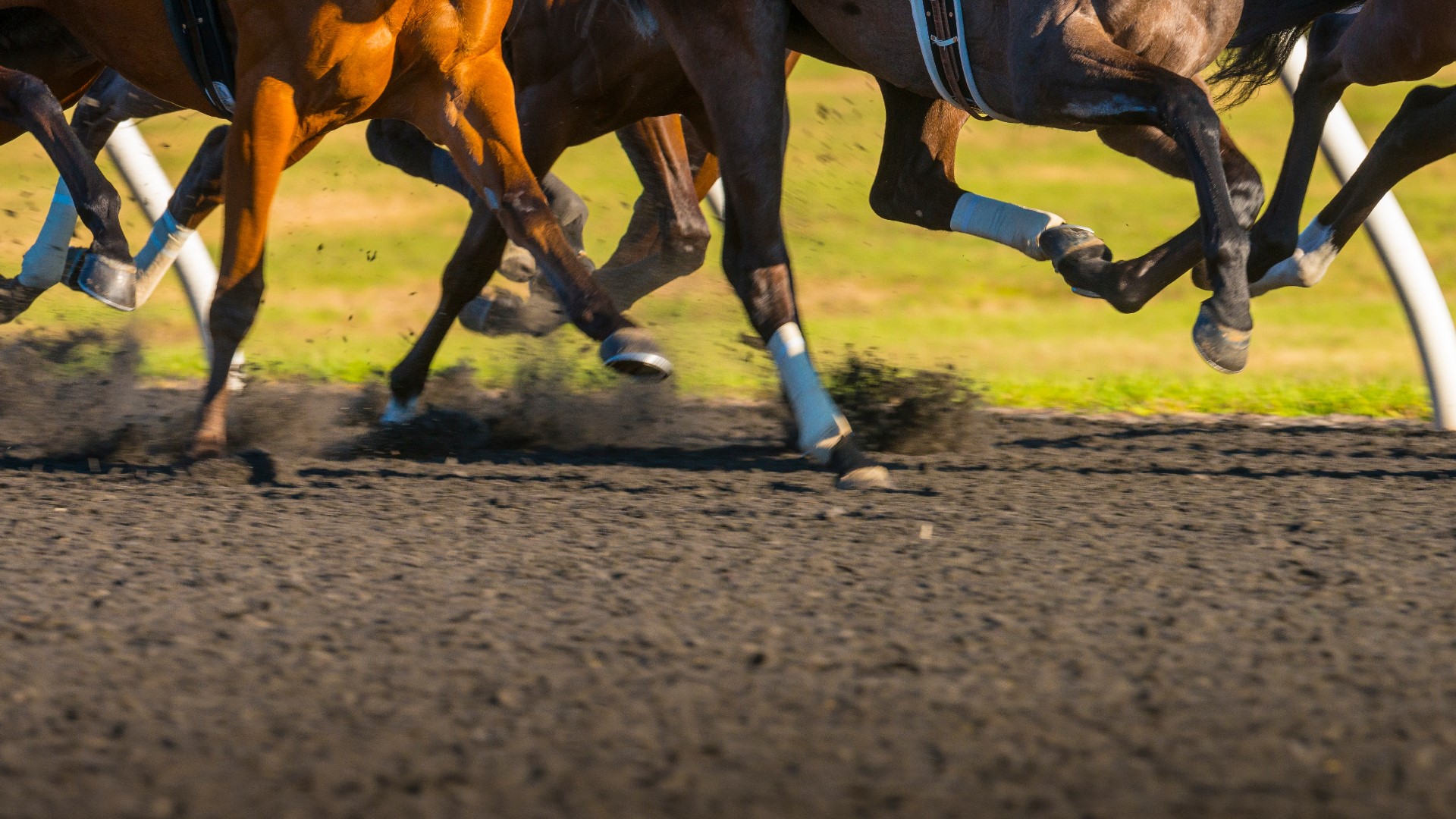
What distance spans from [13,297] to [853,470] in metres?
2.86

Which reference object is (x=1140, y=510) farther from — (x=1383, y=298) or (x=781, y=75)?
(x=1383, y=298)

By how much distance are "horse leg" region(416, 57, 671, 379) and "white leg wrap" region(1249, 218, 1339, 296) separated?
227cm

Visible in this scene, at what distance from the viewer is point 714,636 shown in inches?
123

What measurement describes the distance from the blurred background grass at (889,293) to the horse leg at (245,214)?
1.16 metres

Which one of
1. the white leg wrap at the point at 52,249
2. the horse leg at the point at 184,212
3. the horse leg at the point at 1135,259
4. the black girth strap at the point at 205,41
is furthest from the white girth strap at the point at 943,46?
the white leg wrap at the point at 52,249

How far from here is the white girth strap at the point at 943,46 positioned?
4.48 m

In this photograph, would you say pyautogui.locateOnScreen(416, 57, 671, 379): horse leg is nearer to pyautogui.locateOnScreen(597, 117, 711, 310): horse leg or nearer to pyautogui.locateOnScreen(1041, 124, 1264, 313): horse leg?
pyautogui.locateOnScreen(597, 117, 711, 310): horse leg

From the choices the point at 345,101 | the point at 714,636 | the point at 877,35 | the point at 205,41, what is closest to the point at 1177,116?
the point at 877,35

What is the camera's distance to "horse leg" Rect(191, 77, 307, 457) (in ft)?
14.3

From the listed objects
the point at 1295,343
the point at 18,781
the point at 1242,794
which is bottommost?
the point at 18,781

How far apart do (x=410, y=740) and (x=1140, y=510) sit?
8.52ft

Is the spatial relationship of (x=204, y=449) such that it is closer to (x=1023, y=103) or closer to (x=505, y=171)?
(x=505, y=171)

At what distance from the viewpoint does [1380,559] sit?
3875 mm

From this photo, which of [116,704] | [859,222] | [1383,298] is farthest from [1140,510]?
[859,222]
